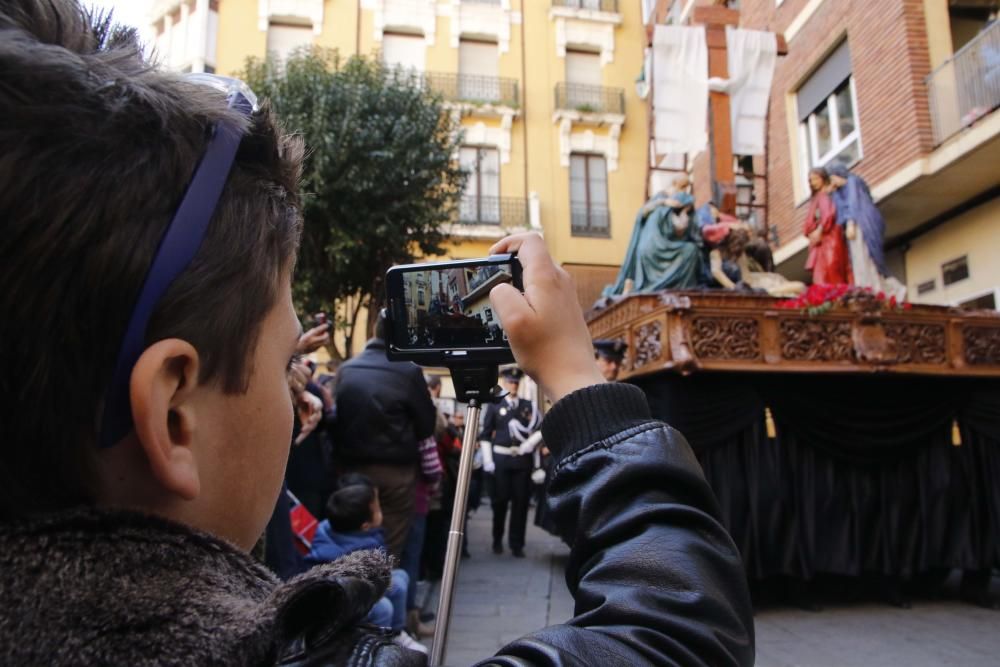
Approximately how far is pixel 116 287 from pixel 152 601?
0.83 ft

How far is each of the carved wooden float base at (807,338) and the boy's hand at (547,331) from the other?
13.1 ft

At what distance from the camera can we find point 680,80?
31.3 feet

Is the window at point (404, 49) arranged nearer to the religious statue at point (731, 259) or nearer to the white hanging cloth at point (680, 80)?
the white hanging cloth at point (680, 80)

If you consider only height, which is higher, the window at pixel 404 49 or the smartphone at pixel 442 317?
the window at pixel 404 49

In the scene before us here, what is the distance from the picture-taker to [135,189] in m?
0.57

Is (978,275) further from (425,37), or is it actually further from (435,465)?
(425,37)

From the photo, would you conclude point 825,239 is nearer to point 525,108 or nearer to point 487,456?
point 487,456

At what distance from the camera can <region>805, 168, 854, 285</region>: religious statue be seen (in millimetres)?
6469

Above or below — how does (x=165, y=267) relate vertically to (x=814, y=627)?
above

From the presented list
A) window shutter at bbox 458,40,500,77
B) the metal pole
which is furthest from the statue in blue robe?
window shutter at bbox 458,40,500,77

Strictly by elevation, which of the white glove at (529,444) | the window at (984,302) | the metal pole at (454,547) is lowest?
the white glove at (529,444)

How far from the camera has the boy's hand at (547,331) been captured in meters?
0.84

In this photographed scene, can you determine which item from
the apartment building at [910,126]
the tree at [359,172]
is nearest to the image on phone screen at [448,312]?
the apartment building at [910,126]

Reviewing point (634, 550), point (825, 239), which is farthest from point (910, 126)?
point (634, 550)
